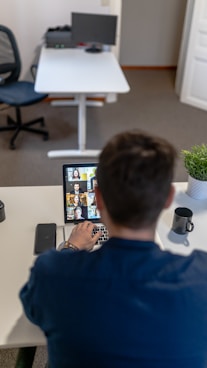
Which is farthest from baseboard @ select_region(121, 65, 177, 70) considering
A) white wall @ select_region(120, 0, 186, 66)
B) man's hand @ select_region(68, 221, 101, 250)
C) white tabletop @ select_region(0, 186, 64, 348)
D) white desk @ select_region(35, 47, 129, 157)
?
man's hand @ select_region(68, 221, 101, 250)

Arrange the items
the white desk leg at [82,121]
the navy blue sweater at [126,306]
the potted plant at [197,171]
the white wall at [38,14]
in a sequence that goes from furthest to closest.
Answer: the white wall at [38,14]
the white desk leg at [82,121]
the potted plant at [197,171]
the navy blue sweater at [126,306]

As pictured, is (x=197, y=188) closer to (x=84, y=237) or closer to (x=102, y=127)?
(x=84, y=237)

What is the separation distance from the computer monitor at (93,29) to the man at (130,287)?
3.21 m

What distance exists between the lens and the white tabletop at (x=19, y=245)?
3.64 feet

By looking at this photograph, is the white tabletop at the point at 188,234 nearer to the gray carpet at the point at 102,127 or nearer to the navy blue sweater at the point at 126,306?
the navy blue sweater at the point at 126,306

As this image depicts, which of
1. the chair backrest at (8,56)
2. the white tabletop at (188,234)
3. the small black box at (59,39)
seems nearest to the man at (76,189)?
the white tabletop at (188,234)

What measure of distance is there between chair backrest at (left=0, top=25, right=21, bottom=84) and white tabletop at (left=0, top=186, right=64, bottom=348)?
2133 millimetres

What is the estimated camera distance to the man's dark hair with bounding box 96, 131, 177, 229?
75 cm

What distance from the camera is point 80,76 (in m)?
3.11

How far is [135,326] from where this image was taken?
29.3 inches

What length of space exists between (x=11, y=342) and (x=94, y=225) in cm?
53

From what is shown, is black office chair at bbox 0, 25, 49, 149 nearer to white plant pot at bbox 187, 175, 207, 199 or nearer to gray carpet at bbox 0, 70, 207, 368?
gray carpet at bbox 0, 70, 207, 368

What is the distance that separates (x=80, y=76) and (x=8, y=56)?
866mm

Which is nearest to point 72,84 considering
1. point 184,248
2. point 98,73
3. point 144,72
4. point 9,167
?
point 98,73
